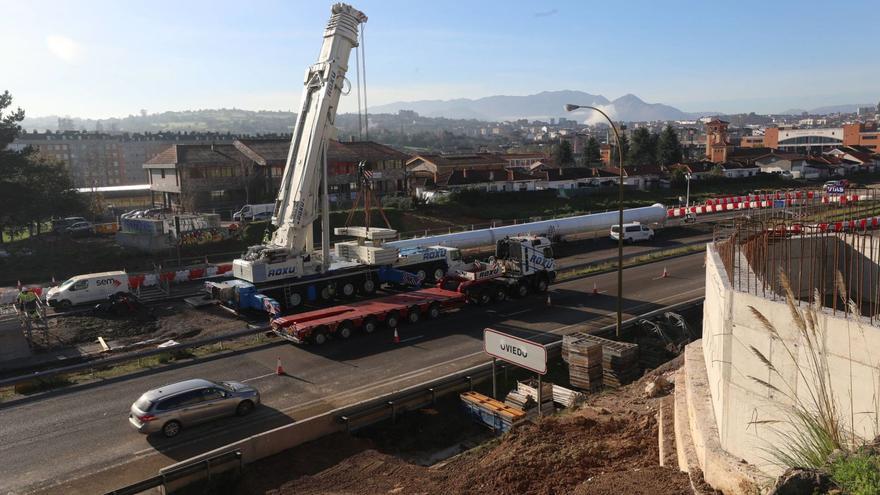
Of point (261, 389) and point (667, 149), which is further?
point (667, 149)

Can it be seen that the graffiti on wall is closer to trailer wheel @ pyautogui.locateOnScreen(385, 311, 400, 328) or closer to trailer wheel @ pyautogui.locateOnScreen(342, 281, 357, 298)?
trailer wheel @ pyautogui.locateOnScreen(342, 281, 357, 298)

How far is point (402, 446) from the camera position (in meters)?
14.5

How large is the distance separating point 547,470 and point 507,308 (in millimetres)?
15356

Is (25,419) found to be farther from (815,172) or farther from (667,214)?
(815,172)

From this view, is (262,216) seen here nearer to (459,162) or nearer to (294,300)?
(294,300)

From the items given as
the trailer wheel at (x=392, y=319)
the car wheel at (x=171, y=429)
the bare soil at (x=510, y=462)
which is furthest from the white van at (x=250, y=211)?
the bare soil at (x=510, y=462)

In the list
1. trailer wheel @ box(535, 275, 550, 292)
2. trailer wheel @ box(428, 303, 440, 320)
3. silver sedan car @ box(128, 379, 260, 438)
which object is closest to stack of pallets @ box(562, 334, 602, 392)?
trailer wheel @ box(428, 303, 440, 320)

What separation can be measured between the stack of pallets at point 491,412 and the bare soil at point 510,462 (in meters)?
0.65

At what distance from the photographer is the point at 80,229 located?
44562mm

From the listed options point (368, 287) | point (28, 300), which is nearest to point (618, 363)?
point (368, 287)

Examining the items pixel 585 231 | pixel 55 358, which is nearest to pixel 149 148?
pixel 585 231

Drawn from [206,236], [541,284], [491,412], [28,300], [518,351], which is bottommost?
[491,412]

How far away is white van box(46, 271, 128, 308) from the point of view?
26.3 meters

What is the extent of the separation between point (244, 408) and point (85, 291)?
15.5 metres
